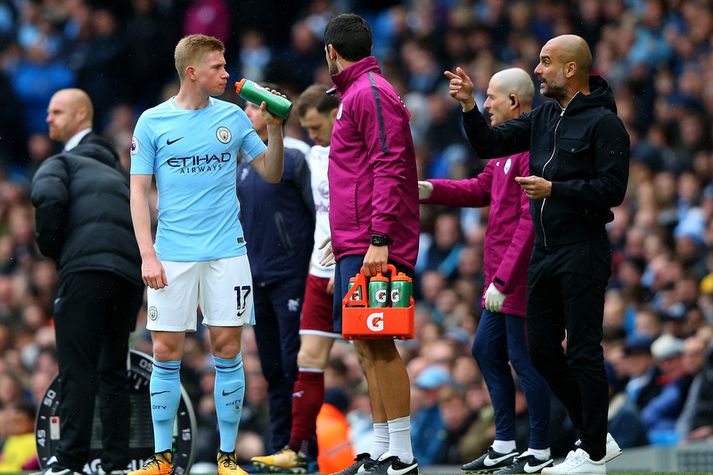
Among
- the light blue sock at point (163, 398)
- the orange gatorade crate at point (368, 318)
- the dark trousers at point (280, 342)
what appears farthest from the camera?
the dark trousers at point (280, 342)

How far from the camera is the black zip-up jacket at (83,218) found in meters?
8.84

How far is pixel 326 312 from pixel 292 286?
34cm

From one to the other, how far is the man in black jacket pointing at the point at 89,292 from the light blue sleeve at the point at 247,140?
1.28 meters

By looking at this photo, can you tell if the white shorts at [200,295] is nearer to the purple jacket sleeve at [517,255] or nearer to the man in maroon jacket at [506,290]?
the man in maroon jacket at [506,290]

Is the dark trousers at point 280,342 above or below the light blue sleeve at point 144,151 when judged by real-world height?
below

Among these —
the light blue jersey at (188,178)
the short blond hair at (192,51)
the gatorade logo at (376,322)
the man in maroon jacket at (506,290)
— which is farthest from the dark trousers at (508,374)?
the short blond hair at (192,51)

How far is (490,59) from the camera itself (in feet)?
54.2

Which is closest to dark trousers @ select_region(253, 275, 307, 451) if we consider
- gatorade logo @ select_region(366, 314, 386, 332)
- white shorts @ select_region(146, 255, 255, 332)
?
white shorts @ select_region(146, 255, 255, 332)

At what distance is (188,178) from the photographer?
7.80 meters

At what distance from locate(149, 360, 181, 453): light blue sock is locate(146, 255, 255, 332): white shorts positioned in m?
0.23

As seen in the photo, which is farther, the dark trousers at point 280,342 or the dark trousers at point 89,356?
the dark trousers at point 280,342

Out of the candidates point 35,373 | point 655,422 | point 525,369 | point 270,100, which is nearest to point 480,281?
point 655,422

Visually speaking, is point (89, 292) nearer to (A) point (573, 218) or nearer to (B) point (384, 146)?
(B) point (384, 146)

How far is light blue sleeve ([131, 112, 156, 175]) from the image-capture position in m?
7.78
